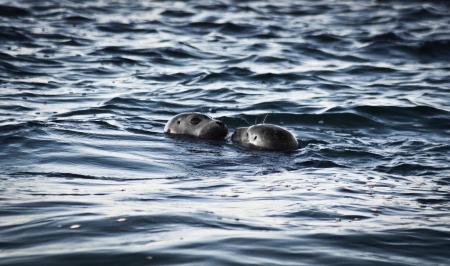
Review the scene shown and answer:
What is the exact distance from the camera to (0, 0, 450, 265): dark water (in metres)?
5.31

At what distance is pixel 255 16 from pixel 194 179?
16321 millimetres

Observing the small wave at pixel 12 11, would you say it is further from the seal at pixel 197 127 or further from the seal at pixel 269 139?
the seal at pixel 269 139

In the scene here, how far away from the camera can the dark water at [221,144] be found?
17.4 ft

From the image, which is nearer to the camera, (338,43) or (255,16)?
(338,43)

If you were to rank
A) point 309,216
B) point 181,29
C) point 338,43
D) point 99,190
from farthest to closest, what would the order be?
1. point 181,29
2. point 338,43
3. point 99,190
4. point 309,216

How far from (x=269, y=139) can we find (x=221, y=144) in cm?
68

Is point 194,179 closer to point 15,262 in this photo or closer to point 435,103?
point 15,262

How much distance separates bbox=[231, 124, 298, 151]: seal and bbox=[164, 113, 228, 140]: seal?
388mm

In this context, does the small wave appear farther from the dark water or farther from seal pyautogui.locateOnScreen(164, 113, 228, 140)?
seal pyautogui.locateOnScreen(164, 113, 228, 140)

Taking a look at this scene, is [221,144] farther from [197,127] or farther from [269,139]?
[269,139]

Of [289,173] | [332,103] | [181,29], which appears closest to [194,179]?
[289,173]

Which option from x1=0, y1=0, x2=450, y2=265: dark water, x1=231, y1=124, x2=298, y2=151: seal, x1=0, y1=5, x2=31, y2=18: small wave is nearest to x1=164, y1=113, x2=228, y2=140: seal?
x1=0, y1=0, x2=450, y2=265: dark water

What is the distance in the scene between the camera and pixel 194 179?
743 centimetres

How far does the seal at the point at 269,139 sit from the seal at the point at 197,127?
1.27 ft
